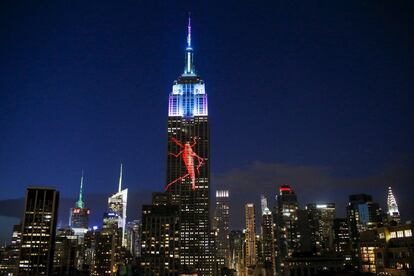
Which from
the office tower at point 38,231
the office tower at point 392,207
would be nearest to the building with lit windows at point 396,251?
the office tower at point 392,207

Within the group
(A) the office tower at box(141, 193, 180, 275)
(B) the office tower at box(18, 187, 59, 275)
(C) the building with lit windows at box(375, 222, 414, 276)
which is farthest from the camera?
(A) the office tower at box(141, 193, 180, 275)

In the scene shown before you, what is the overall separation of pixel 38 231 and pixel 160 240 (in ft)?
167

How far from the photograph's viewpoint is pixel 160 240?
17650 cm

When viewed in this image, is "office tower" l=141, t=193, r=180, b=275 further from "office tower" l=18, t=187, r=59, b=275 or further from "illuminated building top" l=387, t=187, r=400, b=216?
"illuminated building top" l=387, t=187, r=400, b=216

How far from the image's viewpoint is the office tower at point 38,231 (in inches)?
5581

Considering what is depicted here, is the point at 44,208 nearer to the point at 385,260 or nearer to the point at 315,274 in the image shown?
the point at 315,274

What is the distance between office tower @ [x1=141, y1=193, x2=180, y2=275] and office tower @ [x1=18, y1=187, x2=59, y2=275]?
3896cm

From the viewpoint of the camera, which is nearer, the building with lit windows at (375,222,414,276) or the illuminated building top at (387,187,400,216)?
the building with lit windows at (375,222,414,276)

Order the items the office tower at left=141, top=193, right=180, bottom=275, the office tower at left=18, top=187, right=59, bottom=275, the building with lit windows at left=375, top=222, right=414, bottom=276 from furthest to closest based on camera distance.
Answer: the office tower at left=141, top=193, right=180, bottom=275, the office tower at left=18, top=187, right=59, bottom=275, the building with lit windows at left=375, top=222, right=414, bottom=276

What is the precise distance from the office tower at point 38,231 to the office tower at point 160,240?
1534 inches

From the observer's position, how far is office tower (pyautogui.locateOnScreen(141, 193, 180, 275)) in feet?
558

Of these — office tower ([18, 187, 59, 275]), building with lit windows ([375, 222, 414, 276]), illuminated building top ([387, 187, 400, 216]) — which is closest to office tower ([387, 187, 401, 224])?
illuminated building top ([387, 187, 400, 216])

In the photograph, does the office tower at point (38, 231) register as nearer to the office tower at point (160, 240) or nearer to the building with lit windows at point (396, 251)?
the office tower at point (160, 240)

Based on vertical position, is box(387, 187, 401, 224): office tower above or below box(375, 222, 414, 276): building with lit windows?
above
